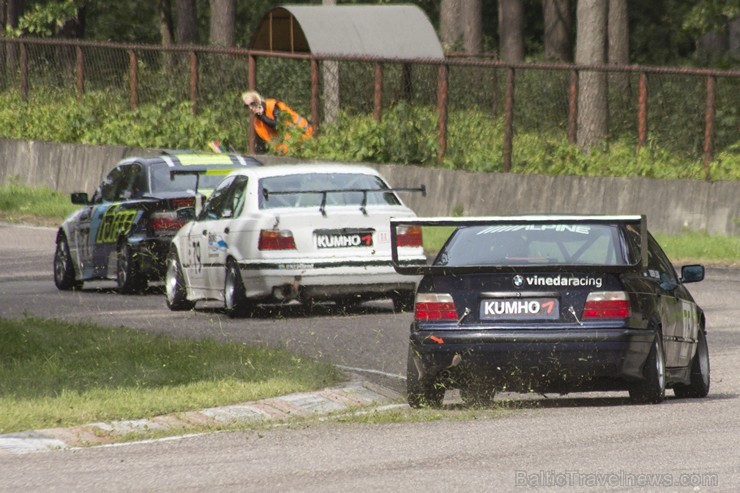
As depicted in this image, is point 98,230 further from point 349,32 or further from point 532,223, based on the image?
point 349,32

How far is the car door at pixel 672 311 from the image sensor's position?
38.5 ft

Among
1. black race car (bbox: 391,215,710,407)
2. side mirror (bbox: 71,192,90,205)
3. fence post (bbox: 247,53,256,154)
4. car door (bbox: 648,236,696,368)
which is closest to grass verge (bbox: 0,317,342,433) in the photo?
black race car (bbox: 391,215,710,407)

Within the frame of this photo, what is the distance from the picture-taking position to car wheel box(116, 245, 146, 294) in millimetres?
19359

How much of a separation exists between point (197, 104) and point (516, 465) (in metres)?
24.7

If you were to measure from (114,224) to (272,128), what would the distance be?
10753 mm

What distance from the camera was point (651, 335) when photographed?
1118cm

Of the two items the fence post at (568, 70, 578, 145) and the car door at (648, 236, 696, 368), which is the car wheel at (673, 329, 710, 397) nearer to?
the car door at (648, 236, 696, 368)

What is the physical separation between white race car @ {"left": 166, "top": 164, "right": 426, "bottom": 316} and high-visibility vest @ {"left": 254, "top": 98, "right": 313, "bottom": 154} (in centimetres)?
1221

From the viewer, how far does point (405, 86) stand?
1144 inches

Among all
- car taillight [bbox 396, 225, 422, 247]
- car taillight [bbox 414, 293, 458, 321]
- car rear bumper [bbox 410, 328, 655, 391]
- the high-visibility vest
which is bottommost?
car rear bumper [bbox 410, 328, 655, 391]

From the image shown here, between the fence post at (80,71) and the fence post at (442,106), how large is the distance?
358 inches

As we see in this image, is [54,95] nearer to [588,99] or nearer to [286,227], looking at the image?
[588,99]

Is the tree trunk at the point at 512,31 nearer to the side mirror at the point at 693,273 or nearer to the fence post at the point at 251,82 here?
the fence post at the point at 251,82

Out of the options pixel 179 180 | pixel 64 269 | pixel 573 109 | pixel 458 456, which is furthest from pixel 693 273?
pixel 573 109
